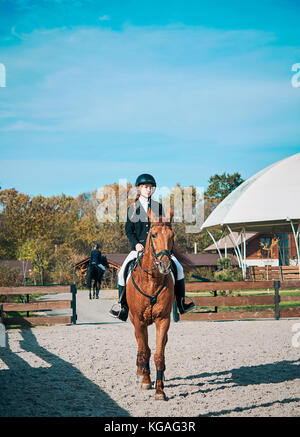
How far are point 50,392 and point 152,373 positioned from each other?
196cm

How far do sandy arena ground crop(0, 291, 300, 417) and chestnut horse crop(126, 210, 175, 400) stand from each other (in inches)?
19.1

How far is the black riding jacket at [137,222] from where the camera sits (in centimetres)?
686

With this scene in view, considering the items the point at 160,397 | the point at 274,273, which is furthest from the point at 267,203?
the point at 160,397

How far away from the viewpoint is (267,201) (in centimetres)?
3212

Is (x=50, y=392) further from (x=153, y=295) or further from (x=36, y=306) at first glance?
(x=36, y=306)

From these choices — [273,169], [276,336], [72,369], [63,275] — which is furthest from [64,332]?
[273,169]

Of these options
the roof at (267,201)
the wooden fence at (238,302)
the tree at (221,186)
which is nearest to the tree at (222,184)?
the tree at (221,186)

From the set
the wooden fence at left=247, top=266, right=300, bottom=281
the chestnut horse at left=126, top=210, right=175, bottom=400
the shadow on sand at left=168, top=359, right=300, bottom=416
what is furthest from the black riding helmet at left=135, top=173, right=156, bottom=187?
the wooden fence at left=247, top=266, right=300, bottom=281

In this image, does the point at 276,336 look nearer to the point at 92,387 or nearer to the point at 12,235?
the point at 92,387

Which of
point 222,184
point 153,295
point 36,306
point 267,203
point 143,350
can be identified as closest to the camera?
point 153,295

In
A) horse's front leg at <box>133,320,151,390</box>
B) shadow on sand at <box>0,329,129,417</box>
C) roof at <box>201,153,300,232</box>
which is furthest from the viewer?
roof at <box>201,153,300,232</box>

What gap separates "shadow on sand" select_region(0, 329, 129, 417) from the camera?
5.57 meters

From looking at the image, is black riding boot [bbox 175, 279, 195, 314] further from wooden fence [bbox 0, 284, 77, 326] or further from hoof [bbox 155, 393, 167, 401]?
wooden fence [bbox 0, 284, 77, 326]
